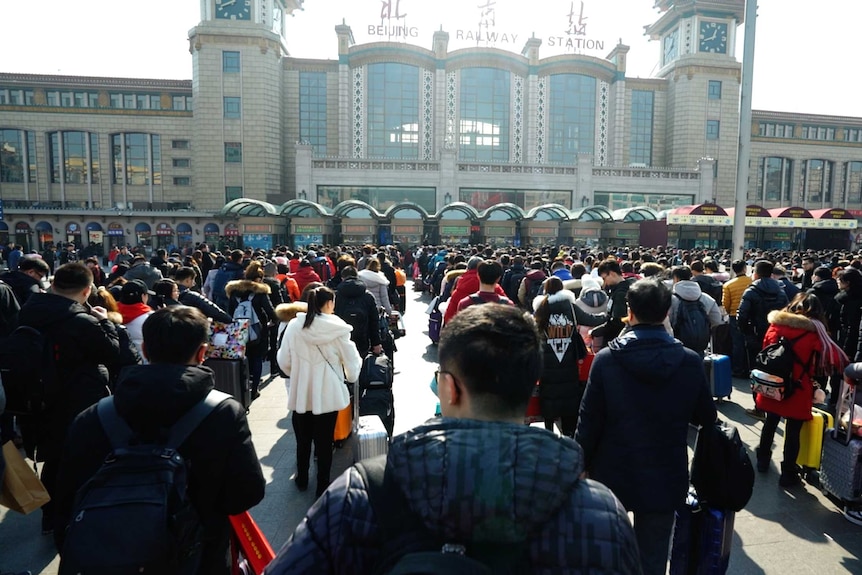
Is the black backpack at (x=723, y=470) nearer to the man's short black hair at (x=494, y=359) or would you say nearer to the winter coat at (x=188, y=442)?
the man's short black hair at (x=494, y=359)

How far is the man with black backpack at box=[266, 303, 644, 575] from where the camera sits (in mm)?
1084

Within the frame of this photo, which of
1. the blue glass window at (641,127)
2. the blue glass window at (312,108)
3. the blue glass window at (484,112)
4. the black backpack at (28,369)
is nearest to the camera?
the black backpack at (28,369)

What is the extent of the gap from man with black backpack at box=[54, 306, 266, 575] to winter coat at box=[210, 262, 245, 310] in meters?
7.31

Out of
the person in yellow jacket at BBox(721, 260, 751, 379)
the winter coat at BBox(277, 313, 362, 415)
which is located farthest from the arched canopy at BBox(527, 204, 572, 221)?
the winter coat at BBox(277, 313, 362, 415)

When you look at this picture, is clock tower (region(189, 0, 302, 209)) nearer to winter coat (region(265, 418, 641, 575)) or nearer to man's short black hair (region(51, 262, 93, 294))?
man's short black hair (region(51, 262, 93, 294))

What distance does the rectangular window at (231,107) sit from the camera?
43.1 metres

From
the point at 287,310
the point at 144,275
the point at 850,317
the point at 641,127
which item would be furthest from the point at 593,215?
the point at 641,127

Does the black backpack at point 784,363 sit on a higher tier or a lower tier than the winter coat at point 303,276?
lower

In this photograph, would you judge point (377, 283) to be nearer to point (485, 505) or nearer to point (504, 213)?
point (485, 505)

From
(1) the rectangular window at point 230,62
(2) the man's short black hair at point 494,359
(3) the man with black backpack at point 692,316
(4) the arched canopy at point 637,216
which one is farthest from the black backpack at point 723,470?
(1) the rectangular window at point 230,62

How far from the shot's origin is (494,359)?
135cm

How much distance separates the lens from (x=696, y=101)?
159 feet

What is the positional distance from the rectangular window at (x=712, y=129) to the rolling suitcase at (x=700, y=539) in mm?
54247

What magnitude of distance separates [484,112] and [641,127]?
1697 cm
